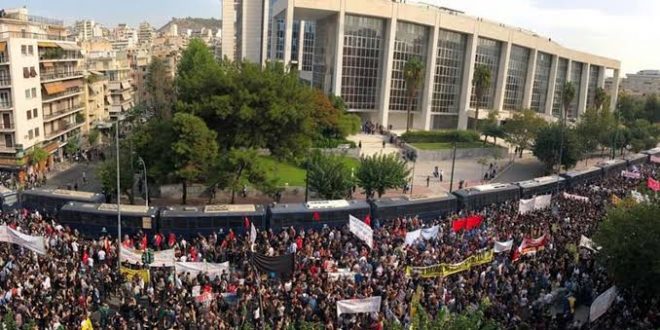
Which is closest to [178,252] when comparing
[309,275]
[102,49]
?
[309,275]

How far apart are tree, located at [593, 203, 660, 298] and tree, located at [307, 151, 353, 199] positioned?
18366mm

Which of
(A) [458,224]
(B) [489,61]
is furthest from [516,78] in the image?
(A) [458,224]

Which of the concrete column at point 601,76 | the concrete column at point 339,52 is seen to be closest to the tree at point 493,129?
the concrete column at point 339,52

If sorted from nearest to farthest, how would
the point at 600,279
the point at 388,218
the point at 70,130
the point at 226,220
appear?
the point at 600,279
the point at 226,220
the point at 388,218
the point at 70,130

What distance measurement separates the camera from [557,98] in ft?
324

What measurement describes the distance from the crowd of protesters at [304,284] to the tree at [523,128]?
3575cm

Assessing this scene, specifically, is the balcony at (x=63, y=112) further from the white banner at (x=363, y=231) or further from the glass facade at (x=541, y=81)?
the glass facade at (x=541, y=81)

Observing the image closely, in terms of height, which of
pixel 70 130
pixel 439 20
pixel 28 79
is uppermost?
pixel 439 20

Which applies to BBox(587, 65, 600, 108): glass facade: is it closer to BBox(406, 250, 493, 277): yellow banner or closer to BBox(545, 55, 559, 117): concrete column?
BBox(545, 55, 559, 117): concrete column

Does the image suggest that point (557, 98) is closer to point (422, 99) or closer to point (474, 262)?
point (422, 99)

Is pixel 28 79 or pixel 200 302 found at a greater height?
pixel 28 79

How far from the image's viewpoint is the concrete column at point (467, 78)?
81.7 meters

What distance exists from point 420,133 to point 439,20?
20.9 metres

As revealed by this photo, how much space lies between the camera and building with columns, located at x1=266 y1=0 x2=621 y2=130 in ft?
249
